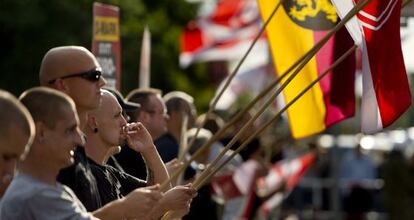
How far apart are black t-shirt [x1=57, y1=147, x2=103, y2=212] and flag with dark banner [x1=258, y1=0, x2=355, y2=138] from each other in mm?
3998

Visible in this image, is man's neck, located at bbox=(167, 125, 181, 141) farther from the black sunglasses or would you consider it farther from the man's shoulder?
the black sunglasses

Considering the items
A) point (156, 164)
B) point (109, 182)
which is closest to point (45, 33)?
point (156, 164)

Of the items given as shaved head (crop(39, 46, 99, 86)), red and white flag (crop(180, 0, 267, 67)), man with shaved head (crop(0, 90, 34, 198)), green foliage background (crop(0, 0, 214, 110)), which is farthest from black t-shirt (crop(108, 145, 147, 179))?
green foliage background (crop(0, 0, 214, 110))

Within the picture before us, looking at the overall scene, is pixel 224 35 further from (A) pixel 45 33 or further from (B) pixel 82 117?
(B) pixel 82 117

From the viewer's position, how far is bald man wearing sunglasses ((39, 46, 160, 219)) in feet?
25.4

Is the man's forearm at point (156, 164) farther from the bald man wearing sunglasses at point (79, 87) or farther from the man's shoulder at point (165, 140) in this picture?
the man's shoulder at point (165, 140)

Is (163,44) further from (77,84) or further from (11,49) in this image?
(77,84)

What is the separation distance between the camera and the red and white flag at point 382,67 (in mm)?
10312

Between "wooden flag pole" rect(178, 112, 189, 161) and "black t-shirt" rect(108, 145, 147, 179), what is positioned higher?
"black t-shirt" rect(108, 145, 147, 179)

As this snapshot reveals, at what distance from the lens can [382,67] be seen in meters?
10.4

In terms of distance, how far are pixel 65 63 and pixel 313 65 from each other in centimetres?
403

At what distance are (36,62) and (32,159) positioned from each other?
79.7 feet

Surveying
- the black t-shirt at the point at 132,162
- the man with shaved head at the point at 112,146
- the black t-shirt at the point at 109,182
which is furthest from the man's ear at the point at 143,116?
the black t-shirt at the point at 109,182

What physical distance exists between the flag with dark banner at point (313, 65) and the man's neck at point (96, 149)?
10.5ft
